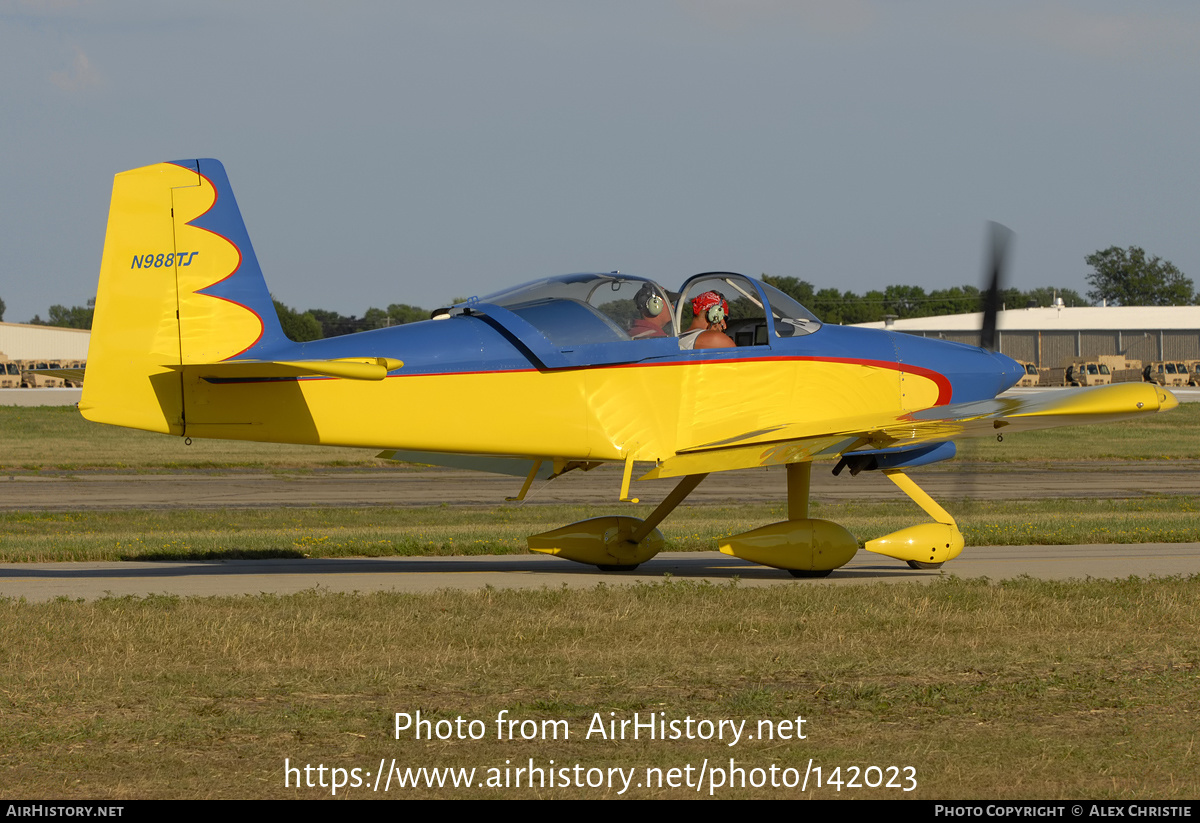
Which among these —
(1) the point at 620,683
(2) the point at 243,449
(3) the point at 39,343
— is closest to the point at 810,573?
(1) the point at 620,683

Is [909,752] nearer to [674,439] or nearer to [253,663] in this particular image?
[253,663]

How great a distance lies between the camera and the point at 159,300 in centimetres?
1055

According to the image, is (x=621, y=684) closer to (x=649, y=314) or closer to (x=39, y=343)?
(x=649, y=314)

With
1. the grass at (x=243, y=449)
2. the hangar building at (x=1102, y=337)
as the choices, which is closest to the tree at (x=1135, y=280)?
the hangar building at (x=1102, y=337)

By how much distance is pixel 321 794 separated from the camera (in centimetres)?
544

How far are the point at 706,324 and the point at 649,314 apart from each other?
621mm

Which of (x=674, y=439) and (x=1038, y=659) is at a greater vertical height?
(x=674, y=439)

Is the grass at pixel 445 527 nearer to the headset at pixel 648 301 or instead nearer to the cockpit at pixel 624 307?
the cockpit at pixel 624 307

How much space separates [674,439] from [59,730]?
6.53 metres

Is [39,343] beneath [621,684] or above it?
above

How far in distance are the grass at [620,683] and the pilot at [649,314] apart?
2.41 meters

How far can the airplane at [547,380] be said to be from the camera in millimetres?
10547

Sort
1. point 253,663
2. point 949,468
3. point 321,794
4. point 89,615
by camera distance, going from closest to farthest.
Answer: point 321,794 < point 253,663 < point 89,615 < point 949,468

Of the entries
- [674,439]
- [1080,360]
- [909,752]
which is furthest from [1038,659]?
[1080,360]
